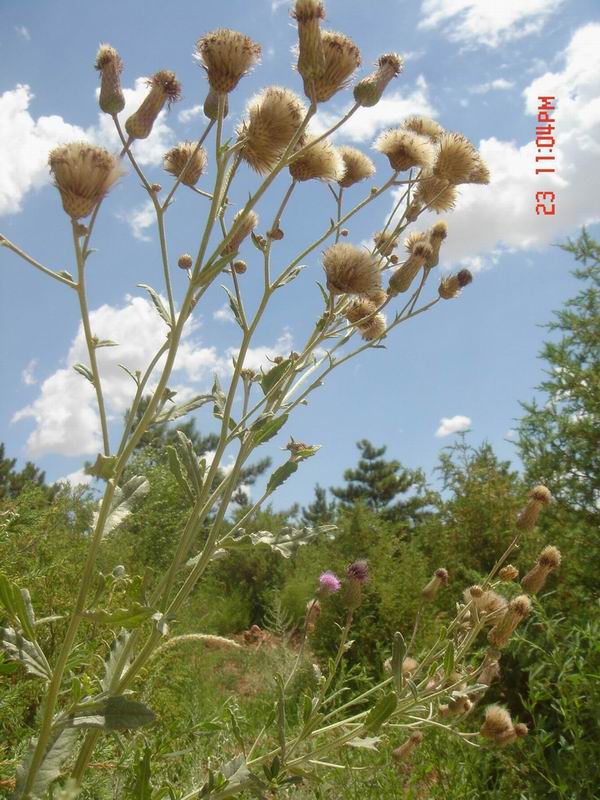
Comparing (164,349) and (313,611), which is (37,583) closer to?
(313,611)

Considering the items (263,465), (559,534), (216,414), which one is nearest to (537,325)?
(559,534)

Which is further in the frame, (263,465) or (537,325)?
(263,465)

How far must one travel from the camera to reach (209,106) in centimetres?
131

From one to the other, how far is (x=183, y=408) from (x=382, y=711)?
28.6 inches

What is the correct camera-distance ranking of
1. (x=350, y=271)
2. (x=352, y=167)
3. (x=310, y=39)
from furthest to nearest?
(x=352, y=167) → (x=350, y=271) → (x=310, y=39)

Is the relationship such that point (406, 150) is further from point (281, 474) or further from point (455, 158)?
point (281, 474)

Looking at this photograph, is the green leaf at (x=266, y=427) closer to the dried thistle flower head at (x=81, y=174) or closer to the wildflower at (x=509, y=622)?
the dried thistle flower head at (x=81, y=174)

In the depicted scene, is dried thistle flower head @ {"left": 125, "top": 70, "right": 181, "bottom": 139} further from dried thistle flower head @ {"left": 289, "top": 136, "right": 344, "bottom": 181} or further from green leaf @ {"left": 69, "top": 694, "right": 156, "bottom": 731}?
green leaf @ {"left": 69, "top": 694, "right": 156, "bottom": 731}

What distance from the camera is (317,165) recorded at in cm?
156

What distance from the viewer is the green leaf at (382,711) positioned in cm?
131

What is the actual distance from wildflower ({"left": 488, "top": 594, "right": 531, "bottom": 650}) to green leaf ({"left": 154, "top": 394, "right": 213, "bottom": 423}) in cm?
89

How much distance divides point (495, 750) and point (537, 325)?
3329mm

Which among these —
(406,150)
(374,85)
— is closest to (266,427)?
(374,85)

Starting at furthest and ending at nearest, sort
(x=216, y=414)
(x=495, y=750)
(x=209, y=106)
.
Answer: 1. (x=495, y=750)
2. (x=216, y=414)
3. (x=209, y=106)
